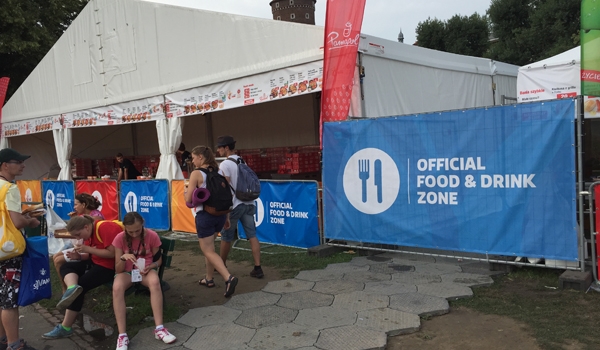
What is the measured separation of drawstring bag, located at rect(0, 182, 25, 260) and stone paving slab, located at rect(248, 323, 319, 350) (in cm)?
205

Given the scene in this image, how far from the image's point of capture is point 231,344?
3924mm

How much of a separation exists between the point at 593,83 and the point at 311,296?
3797 millimetres

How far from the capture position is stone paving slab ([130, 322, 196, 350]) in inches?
157

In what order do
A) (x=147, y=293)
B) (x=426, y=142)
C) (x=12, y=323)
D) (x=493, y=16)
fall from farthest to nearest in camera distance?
(x=493, y=16)
(x=426, y=142)
(x=147, y=293)
(x=12, y=323)

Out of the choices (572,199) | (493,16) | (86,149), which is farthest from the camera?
(493,16)

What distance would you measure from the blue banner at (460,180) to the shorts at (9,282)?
415 cm

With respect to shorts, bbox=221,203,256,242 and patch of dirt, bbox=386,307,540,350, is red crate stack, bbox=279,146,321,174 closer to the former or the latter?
shorts, bbox=221,203,256,242

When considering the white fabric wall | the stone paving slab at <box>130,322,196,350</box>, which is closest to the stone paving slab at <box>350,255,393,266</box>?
the white fabric wall

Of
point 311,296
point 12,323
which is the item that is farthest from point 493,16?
point 12,323

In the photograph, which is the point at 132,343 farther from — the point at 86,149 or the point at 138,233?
the point at 86,149

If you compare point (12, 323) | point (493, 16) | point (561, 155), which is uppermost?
point (493, 16)

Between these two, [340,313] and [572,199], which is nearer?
[340,313]

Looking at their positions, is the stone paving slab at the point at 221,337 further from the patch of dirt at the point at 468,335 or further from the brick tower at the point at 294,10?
the brick tower at the point at 294,10

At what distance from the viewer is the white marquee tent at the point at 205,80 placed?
8070 millimetres
